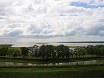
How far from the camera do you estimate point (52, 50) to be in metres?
141

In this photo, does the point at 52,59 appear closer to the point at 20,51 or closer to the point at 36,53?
the point at 36,53

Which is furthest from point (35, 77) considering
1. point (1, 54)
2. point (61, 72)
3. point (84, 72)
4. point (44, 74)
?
point (1, 54)

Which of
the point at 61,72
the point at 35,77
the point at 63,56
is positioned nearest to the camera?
the point at 35,77

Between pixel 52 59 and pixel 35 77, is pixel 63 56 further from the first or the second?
pixel 35 77

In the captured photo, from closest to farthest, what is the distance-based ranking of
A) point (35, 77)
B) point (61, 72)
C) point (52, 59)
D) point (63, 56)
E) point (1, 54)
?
1. point (35, 77)
2. point (61, 72)
3. point (52, 59)
4. point (63, 56)
5. point (1, 54)

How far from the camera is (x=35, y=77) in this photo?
7325cm

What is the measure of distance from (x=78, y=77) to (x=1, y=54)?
88.2 m

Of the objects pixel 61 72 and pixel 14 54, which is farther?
pixel 14 54

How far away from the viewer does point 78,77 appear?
A: 73.8 meters

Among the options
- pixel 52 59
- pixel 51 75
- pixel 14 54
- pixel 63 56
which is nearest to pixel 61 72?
pixel 51 75

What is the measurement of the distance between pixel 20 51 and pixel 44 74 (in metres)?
82.5

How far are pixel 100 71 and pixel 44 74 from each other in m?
18.7

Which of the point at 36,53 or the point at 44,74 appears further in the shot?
the point at 36,53

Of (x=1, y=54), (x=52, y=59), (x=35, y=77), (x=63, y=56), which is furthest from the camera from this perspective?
(x=1, y=54)
